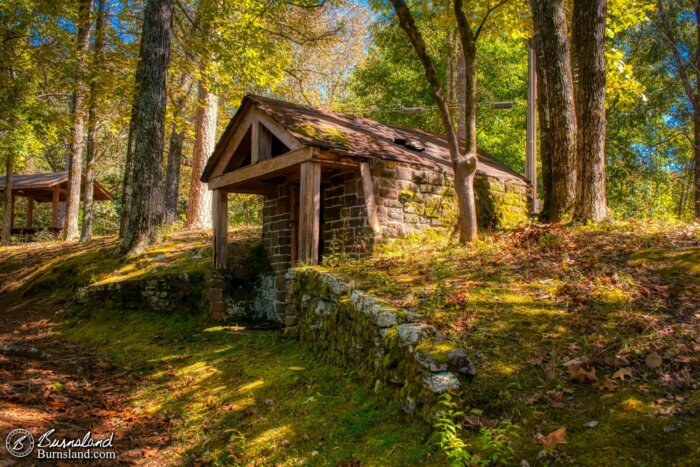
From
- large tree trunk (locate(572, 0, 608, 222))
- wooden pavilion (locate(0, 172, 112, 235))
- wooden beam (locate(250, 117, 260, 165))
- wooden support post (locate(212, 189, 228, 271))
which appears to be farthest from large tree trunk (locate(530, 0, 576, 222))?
wooden pavilion (locate(0, 172, 112, 235))

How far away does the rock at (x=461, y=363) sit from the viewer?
3707 millimetres

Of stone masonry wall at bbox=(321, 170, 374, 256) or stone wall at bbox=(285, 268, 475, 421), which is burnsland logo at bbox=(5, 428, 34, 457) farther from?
stone masonry wall at bbox=(321, 170, 374, 256)

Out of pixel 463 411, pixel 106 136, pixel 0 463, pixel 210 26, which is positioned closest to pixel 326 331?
pixel 463 411

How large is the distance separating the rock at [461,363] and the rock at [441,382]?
8 centimetres

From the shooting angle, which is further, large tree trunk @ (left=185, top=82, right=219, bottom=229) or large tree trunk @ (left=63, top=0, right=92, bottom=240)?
large tree trunk @ (left=185, top=82, right=219, bottom=229)

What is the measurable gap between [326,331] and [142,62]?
28.5ft

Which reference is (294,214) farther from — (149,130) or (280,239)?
(149,130)

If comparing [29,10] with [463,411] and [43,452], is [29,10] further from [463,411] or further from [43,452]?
[463,411]

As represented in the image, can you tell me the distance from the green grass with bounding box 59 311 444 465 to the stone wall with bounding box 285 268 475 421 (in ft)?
0.56

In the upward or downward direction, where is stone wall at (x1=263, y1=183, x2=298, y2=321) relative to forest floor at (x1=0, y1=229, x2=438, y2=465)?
upward

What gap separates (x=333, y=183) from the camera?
927 centimetres

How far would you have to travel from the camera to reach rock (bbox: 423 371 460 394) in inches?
A: 141

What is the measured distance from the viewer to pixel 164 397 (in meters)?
5.65

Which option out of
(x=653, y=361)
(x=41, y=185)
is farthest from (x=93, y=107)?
(x=653, y=361)
